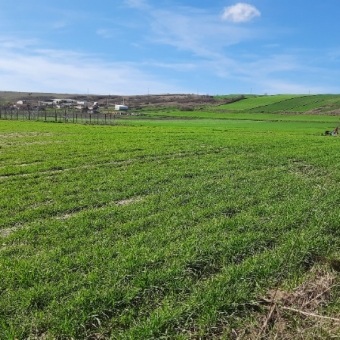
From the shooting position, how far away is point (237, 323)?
15.4ft

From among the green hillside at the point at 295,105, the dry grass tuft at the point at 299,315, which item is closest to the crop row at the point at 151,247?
the dry grass tuft at the point at 299,315

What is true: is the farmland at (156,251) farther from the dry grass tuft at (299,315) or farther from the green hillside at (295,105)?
the green hillside at (295,105)

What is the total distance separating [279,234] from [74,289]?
4.42m

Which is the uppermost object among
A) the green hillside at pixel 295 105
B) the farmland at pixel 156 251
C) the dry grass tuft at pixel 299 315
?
the green hillside at pixel 295 105

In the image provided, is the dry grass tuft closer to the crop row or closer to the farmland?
the farmland

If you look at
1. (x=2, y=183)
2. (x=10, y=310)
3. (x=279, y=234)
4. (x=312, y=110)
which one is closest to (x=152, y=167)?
(x=2, y=183)

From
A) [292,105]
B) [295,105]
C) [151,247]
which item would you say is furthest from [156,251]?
[292,105]

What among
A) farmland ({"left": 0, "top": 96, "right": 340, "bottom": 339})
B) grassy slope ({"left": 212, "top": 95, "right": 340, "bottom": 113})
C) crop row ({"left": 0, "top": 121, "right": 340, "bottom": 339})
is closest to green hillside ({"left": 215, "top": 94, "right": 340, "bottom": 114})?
grassy slope ({"left": 212, "top": 95, "right": 340, "bottom": 113})

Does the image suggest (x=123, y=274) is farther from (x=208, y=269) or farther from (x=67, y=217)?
(x=67, y=217)

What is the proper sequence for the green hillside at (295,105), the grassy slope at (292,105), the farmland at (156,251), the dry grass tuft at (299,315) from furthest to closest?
the grassy slope at (292,105) → the green hillside at (295,105) → the farmland at (156,251) → the dry grass tuft at (299,315)

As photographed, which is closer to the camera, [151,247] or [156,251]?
[156,251]

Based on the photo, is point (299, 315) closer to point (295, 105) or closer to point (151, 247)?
point (151, 247)

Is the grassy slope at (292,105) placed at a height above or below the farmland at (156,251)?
above

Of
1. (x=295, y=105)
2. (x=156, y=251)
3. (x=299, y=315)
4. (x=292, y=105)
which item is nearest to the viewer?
(x=299, y=315)
